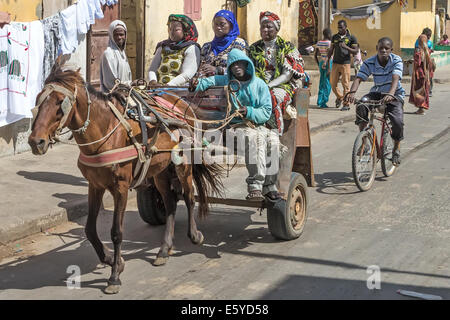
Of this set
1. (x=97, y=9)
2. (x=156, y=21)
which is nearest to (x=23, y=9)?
(x=97, y=9)

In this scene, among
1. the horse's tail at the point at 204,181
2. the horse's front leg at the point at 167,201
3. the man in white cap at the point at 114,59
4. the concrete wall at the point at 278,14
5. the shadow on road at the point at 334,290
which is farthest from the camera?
the concrete wall at the point at 278,14

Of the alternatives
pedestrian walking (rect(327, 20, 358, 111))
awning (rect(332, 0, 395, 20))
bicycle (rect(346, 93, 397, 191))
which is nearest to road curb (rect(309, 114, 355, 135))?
pedestrian walking (rect(327, 20, 358, 111))

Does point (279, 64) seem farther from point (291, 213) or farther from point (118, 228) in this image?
point (118, 228)

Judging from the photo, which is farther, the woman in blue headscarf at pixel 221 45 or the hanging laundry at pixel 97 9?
the hanging laundry at pixel 97 9

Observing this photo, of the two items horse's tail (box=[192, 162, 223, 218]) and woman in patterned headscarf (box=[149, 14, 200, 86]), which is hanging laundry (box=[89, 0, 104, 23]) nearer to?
woman in patterned headscarf (box=[149, 14, 200, 86])

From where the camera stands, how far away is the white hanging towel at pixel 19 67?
9578mm

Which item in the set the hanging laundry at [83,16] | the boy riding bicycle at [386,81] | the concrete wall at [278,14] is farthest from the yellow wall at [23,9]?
the concrete wall at [278,14]

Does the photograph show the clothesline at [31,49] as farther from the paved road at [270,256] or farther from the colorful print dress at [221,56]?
the colorful print dress at [221,56]

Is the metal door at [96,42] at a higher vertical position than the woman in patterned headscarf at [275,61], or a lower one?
higher

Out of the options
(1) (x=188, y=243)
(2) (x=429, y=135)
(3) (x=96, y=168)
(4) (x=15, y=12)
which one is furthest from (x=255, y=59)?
(2) (x=429, y=135)

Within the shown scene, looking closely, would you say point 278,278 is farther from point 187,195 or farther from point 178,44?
point 178,44

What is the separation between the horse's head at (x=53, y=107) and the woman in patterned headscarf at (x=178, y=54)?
2117 mm

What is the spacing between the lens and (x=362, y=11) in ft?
93.1

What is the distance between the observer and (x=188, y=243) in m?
6.91
